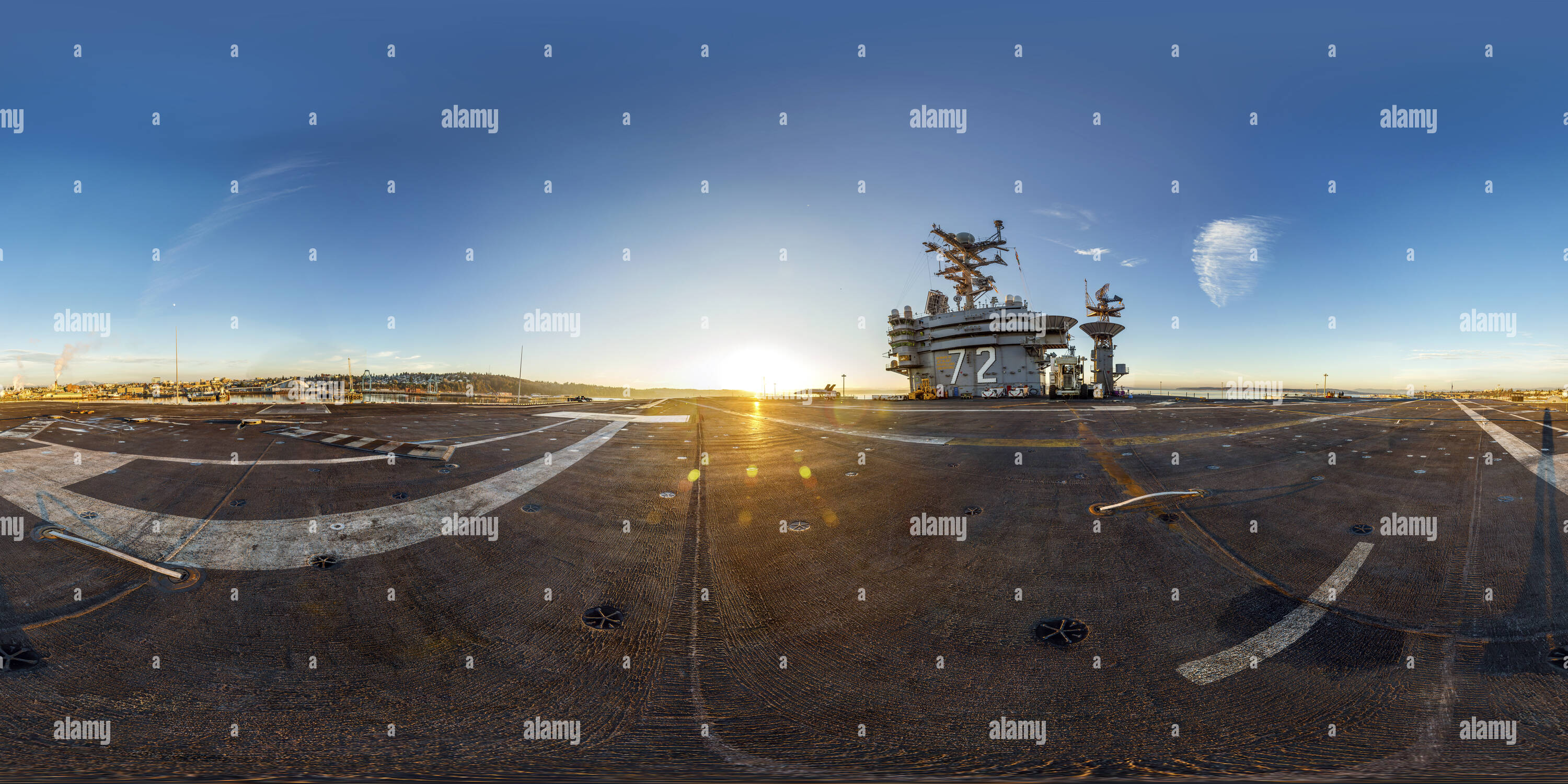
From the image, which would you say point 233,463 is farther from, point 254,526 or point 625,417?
point 625,417

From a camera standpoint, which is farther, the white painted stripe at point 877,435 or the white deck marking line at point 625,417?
the white deck marking line at point 625,417

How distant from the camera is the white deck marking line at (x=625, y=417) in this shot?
22.6 metres

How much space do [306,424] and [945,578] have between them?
23011 mm

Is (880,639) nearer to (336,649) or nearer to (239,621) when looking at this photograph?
(336,649)

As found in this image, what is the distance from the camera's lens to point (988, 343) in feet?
186

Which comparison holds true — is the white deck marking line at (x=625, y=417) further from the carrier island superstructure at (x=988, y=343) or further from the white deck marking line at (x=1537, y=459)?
the carrier island superstructure at (x=988, y=343)

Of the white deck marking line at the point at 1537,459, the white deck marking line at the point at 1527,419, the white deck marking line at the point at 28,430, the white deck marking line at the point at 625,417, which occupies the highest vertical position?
the white deck marking line at the point at 28,430

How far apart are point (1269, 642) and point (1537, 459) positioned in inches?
612

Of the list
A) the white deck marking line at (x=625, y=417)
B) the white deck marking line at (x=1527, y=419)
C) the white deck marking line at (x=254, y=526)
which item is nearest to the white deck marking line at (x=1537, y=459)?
the white deck marking line at (x=1527, y=419)

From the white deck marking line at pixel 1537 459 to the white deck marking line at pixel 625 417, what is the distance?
77.6 ft

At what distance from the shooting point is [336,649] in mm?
3768

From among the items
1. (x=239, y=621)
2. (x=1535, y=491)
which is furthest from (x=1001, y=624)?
(x=1535, y=491)

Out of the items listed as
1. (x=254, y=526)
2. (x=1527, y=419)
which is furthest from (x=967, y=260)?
(x=254, y=526)

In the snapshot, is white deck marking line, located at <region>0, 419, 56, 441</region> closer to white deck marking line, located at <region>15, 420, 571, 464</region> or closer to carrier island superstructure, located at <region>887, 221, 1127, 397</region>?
→ white deck marking line, located at <region>15, 420, 571, 464</region>
